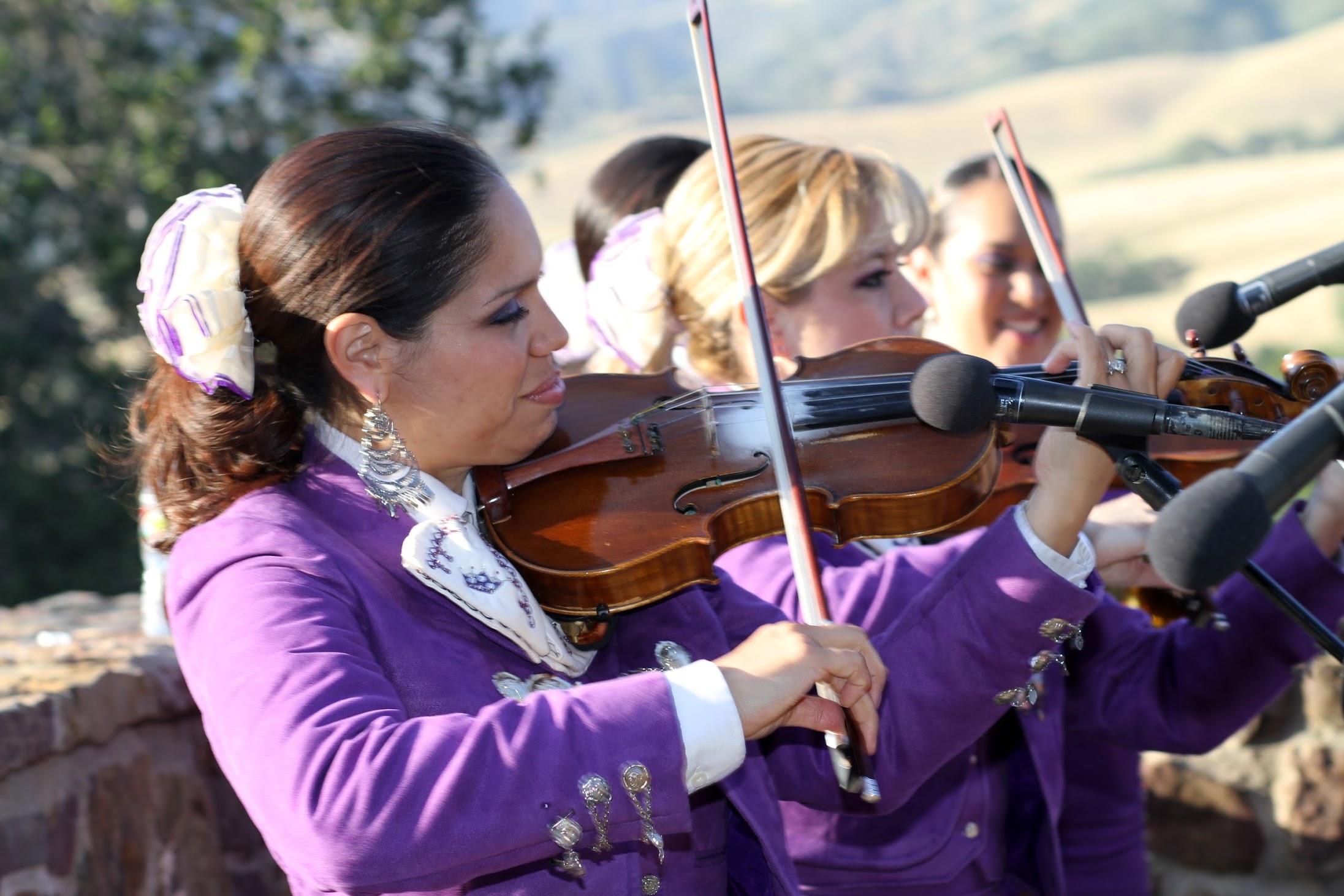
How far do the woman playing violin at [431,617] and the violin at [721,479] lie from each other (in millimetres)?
62

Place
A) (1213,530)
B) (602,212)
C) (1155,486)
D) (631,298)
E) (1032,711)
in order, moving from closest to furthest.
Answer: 1. (1213,530)
2. (1155,486)
3. (1032,711)
4. (631,298)
5. (602,212)

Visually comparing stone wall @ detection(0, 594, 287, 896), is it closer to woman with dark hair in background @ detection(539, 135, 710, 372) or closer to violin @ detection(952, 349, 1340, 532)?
woman with dark hair in background @ detection(539, 135, 710, 372)

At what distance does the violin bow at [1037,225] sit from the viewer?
181 centimetres

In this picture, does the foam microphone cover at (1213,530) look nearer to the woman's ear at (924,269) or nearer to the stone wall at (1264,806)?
the woman's ear at (924,269)

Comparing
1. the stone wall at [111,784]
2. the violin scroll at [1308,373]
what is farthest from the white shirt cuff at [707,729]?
the stone wall at [111,784]

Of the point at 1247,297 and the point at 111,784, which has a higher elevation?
the point at 1247,297

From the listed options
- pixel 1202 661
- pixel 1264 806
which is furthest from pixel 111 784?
pixel 1264 806

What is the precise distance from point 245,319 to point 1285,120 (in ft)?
29.0

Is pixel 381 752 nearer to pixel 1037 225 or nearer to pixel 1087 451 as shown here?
pixel 1087 451

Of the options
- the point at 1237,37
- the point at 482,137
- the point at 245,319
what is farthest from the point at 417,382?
the point at 1237,37

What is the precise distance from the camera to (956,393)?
3.83 ft

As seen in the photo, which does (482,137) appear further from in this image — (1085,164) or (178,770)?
(178,770)

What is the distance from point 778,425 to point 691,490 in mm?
277

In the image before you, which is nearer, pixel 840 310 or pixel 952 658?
pixel 952 658
